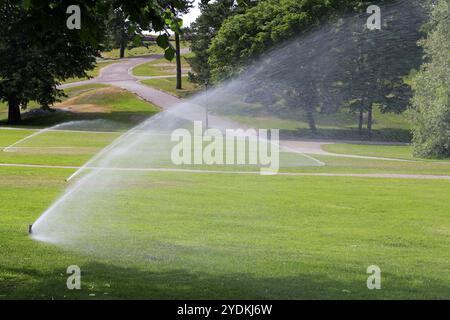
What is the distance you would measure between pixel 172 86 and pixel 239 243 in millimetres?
81547

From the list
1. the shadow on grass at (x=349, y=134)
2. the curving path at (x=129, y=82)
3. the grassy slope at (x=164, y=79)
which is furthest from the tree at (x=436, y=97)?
the grassy slope at (x=164, y=79)

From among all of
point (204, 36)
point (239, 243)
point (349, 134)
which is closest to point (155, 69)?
point (204, 36)

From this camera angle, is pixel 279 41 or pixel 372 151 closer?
pixel 372 151

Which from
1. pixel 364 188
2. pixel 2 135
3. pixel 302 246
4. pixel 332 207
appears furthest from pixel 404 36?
pixel 302 246

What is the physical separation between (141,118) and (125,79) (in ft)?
93.8

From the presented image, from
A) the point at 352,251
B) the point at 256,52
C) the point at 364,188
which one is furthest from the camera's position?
the point at 256,52

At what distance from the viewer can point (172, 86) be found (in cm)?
9388

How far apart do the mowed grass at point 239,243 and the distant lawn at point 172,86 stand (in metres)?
63.3

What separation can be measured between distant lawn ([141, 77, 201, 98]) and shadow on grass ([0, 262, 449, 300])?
77.2 metres

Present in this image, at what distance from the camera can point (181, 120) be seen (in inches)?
2746

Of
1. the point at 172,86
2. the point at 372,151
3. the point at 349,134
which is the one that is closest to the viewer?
the point at 372,151

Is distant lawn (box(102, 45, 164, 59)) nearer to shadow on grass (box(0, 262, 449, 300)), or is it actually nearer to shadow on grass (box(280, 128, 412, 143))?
shadow on grass (box(280, 128, 412, 143))

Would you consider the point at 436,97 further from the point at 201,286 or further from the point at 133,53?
the point at 133,53

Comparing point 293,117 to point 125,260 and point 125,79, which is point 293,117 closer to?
point 125,79
